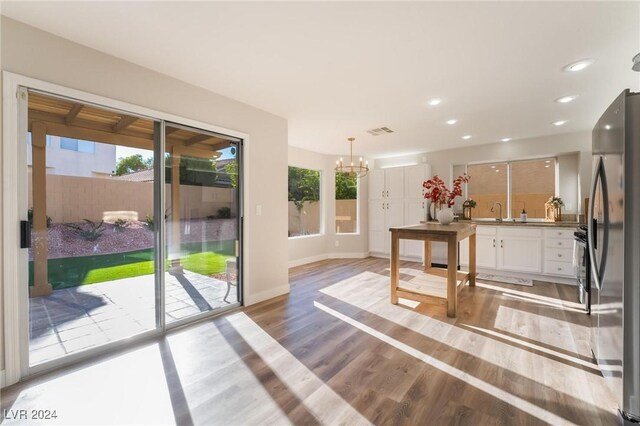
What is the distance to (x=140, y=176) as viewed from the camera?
2604mm

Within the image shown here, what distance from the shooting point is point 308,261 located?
20.0ft

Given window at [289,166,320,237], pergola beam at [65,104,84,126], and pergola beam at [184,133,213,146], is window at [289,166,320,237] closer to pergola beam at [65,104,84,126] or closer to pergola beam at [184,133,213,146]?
pergola beam at [184,133,213,146]

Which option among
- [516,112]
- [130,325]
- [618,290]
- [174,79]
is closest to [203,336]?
[130,325]

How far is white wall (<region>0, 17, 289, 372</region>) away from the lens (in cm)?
199

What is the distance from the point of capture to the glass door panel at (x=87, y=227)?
6.85ft

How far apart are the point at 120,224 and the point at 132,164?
0.56 metres

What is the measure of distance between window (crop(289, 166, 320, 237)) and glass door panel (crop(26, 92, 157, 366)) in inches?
138

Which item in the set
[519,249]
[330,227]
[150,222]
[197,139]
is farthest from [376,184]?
[150,222]

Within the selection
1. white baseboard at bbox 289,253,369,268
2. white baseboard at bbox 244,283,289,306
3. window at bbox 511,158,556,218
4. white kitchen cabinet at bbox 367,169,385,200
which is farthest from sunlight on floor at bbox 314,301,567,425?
window at bbox 511,158,556,218

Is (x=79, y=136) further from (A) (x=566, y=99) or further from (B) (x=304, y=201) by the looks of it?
(A) (x=566, y=99)

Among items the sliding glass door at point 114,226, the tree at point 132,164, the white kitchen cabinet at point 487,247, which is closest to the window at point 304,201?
the sliding glass door at point 114,226

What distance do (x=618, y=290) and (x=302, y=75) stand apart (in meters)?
2.81

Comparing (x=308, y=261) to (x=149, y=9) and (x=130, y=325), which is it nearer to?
(x=130, y=325)

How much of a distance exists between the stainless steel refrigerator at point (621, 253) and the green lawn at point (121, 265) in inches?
132
